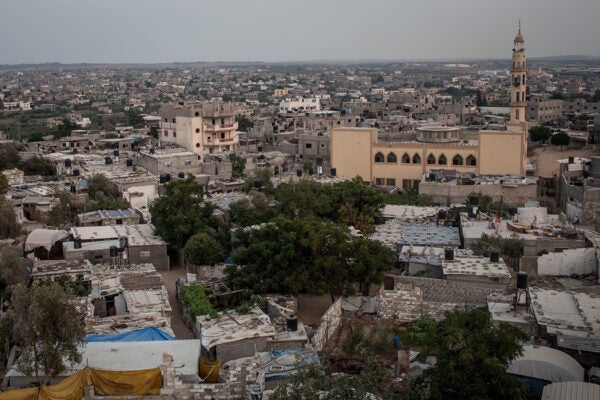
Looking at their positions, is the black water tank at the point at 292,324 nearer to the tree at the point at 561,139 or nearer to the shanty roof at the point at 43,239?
the shanty roof at the point at 43,239

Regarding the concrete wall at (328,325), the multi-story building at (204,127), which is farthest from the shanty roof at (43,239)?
the multi-story building at (204,127)

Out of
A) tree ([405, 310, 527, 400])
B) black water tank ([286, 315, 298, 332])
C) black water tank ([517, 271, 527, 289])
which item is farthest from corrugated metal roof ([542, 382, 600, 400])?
black water tank ([286, 315, 298, 332])

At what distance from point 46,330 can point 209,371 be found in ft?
7.36

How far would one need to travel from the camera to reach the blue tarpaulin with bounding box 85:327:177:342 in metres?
10.8

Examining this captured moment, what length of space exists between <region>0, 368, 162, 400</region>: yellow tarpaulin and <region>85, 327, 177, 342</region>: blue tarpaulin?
1467mm

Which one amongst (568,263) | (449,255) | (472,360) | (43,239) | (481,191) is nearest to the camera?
(472,360)

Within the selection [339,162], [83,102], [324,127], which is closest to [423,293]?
[339,162]

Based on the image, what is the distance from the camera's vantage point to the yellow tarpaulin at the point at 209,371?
9.91 m

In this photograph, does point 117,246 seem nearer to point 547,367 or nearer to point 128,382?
point 128,382

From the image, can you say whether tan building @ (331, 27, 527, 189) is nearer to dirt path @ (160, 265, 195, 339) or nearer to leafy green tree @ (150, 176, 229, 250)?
leafy green tree @ (150, 176, 229, 250)

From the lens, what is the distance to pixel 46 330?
9.31 meters

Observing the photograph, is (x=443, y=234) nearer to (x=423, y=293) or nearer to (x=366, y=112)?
(x=423, y=293)

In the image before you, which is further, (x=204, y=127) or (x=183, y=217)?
(x=204, y=127)

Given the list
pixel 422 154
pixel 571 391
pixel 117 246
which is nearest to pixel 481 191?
pixel 422 154
